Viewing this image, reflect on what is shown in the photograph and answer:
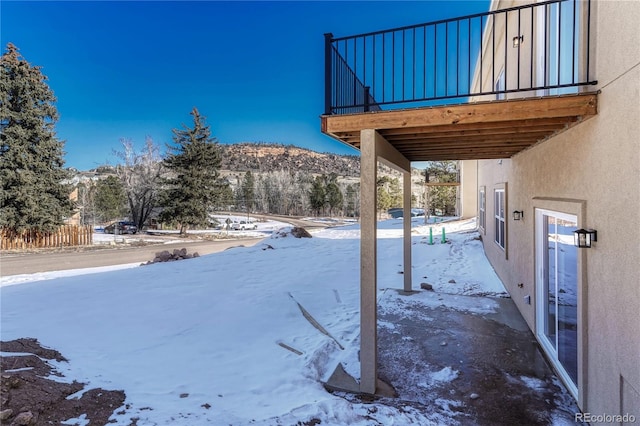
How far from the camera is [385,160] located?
429 cm

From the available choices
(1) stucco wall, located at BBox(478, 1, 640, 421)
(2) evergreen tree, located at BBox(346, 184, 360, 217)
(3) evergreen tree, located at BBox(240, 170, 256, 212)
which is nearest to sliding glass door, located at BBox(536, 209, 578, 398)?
(1) stucco wall, located at BBox(478, 1, 640, 421)

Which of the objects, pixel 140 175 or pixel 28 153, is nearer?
pixel 28 153

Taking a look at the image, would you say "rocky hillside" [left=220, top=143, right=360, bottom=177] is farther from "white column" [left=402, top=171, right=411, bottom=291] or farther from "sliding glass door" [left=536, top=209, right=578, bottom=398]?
"sliding glass door" [left=536, top=209, right=578, bottom=398]

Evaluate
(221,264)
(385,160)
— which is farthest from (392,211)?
(385,160)

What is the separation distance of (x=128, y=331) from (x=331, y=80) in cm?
458

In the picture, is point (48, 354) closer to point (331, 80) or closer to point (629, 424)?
point (331, 80)

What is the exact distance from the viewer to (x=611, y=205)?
2.38 m

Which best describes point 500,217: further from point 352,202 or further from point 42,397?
point 352,202

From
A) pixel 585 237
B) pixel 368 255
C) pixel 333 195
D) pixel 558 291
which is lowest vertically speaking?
pixel 558 291

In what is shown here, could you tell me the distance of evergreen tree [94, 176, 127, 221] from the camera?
105ft

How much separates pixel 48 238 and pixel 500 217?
22.6 meters

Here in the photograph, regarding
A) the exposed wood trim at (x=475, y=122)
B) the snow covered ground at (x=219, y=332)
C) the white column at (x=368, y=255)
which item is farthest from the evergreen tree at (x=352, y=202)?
the white column at (x=368, y=255)

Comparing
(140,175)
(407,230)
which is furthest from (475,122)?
(140,175)

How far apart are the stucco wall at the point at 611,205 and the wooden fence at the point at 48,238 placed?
2355cm
